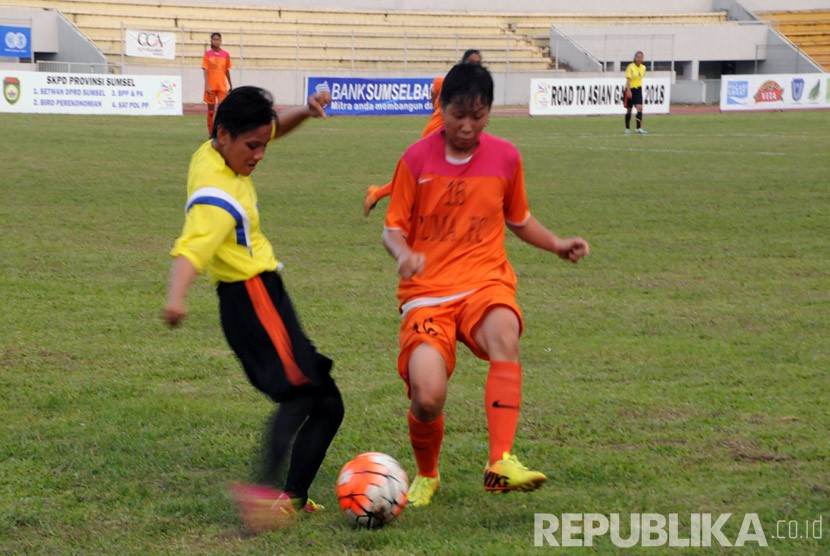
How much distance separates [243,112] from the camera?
3.86 metres

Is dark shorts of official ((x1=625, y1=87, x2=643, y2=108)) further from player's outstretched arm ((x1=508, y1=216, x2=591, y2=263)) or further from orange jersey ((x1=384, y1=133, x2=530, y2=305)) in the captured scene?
orange jersey ((x1=384, y1=133, x2=530, y2=305))

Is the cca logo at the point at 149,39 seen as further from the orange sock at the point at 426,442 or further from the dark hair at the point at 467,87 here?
the orange sock at the point at 426,442

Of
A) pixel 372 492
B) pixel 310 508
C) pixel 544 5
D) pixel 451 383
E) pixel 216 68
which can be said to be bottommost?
pixel 451 383

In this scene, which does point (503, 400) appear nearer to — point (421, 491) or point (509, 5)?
point (421, 491)

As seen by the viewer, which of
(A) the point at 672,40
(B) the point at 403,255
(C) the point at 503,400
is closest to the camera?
(B) the point at 403,255

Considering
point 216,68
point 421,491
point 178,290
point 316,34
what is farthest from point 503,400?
point 316,34

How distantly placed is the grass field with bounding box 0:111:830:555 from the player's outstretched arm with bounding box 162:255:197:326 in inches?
30.0

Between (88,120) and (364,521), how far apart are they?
21.7 m

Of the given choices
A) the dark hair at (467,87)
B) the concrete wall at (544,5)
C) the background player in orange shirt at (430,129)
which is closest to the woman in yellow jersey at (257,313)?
the dark hair at (467,87)

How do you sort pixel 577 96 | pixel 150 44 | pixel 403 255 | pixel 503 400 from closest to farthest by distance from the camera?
pixel 403 255 → pixel 503 400 → pixel 150 44 → pixel 577 96

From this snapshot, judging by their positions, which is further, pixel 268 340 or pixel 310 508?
pixel 310 508

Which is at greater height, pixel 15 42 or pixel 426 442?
pixel 15 42

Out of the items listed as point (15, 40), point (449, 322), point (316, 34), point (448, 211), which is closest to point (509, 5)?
point (316, 34)

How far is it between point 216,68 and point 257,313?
1702cm
